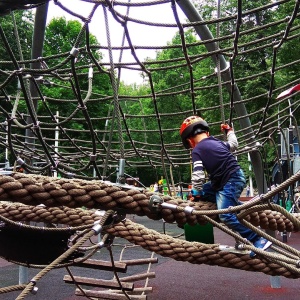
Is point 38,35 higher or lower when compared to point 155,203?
higher

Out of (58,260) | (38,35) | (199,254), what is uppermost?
(38,35)

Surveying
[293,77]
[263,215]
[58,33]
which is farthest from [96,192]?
[58,33]

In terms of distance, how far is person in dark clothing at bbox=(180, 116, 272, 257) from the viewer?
160 cm

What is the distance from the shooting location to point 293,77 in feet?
27.1

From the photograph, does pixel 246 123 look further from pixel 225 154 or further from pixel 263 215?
pixel 263 215

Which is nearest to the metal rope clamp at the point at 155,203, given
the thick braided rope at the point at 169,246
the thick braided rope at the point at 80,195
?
the thick braided rope at the point at 80,195

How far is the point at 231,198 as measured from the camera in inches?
62.7

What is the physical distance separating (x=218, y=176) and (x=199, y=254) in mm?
294

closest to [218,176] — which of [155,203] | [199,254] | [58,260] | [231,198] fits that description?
[231,198]

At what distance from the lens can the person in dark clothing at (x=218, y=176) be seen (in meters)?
1.60

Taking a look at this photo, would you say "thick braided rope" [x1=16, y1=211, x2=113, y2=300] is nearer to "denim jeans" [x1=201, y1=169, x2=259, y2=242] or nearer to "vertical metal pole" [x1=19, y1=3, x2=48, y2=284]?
"denim jeans" [x1=201, y1=169, x2=259, y2=242]

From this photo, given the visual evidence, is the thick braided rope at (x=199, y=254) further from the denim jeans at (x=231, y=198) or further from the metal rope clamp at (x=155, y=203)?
the metal rope clamp at (x=155, y=203)

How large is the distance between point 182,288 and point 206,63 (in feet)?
29.8

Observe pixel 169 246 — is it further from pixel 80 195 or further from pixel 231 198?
pixel 80 195
